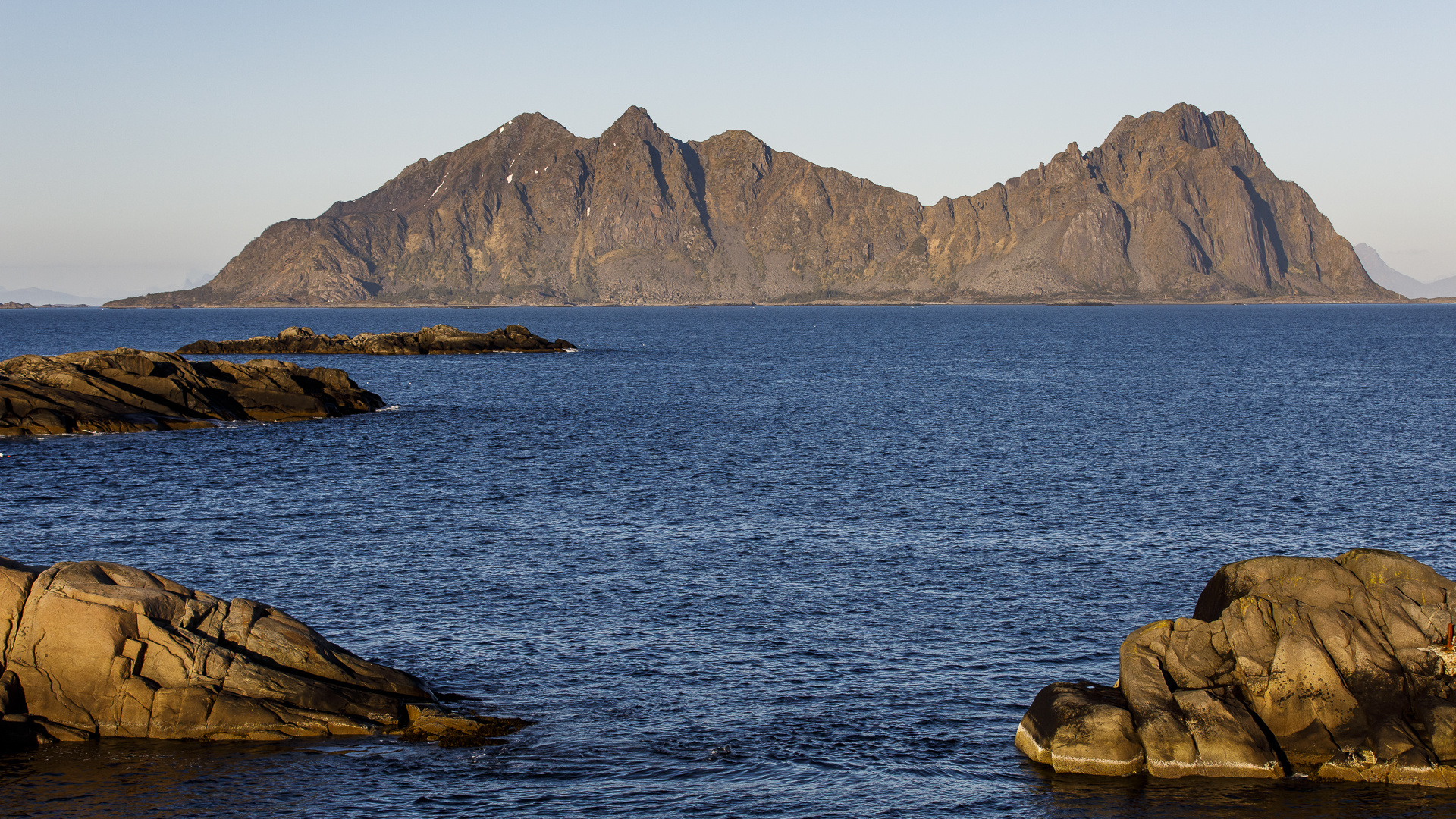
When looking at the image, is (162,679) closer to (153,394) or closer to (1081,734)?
(1081,734)

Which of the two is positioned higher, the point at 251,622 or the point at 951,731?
the point at 251,622

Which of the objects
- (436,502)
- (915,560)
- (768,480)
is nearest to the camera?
(915,560)

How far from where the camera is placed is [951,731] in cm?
2808

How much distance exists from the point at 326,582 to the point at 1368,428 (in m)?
70.2

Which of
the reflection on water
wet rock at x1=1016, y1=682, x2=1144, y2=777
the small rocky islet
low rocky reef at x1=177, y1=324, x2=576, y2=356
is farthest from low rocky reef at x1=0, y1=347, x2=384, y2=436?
low rocky reef at x1=177, y1=324, x2=576, y2=356

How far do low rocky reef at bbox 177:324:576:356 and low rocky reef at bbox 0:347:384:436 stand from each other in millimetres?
79447

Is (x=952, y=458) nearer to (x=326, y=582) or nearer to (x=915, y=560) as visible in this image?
(x=915, y=560)

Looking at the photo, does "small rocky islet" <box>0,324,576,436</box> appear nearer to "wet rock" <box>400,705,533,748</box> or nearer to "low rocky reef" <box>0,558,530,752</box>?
"low rocky reef" <box>0,558,530,752</box>

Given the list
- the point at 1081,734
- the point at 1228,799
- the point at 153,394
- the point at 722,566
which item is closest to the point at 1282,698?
the point at 1228,799

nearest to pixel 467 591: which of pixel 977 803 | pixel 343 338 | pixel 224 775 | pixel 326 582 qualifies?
pixel 326 582

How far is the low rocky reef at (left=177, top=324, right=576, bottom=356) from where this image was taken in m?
174

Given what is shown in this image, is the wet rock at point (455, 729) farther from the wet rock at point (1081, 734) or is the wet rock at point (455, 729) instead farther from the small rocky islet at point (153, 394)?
the small rocky islet at point (153, 394)

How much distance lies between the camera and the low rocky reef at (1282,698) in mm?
25359

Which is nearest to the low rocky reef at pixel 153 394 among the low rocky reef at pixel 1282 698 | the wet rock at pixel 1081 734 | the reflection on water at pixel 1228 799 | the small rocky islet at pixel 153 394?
the small rocky islet at pixel 153 394
